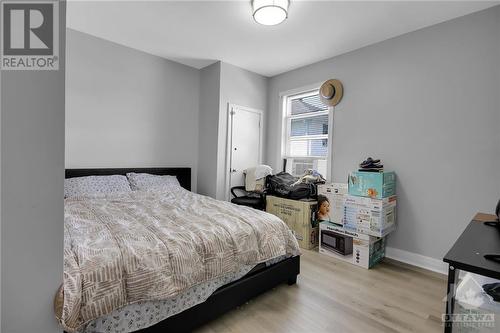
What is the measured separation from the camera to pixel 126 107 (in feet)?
10.8

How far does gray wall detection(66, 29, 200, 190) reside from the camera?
292cm

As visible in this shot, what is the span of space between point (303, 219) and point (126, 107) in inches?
111

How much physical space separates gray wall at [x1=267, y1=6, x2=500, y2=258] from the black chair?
1278 millimetres

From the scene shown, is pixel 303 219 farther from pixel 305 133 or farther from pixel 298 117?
pixel 298 117

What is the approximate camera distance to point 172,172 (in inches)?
146

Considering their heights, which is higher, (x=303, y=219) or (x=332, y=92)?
(x=332, y=92)

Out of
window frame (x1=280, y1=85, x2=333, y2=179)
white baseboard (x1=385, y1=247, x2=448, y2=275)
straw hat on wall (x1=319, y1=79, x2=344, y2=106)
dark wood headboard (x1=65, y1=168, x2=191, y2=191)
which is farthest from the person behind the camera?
window frame (x1=280, y1=85, x2=333, y2=179)

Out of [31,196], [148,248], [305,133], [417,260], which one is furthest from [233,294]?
[305,133]

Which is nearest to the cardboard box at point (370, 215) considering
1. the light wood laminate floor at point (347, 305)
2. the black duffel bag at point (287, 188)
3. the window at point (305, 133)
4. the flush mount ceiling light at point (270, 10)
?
the light wood laminate floor at point (347, 305)

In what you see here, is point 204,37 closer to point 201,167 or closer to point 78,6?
point 78,6

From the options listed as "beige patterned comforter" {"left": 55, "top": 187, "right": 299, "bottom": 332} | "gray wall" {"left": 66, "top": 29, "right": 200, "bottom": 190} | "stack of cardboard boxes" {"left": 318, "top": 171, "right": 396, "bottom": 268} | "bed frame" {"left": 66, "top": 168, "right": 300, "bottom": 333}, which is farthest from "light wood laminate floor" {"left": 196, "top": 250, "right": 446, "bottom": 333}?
"gray wall" {"left": 66, "top": 29, "right": 200, "bottom": 190}

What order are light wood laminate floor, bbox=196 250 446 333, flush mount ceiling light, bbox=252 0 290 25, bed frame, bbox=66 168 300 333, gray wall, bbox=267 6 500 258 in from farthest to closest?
gray wall, bbox=267 6 500 258 < flush mount ceiling light, bbox=252 0 290 25 < light wood laminate floor, bbox=196 250 446 333 < bed frame, bbox=66 168 300 333

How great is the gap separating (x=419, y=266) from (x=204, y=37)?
11.8 feet

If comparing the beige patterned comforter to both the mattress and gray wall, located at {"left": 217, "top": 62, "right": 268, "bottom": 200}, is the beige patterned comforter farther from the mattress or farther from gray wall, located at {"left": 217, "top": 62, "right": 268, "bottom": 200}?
gray wall, located at {"left": 217, "top": 62, "right": 268, "bottom": 200}
